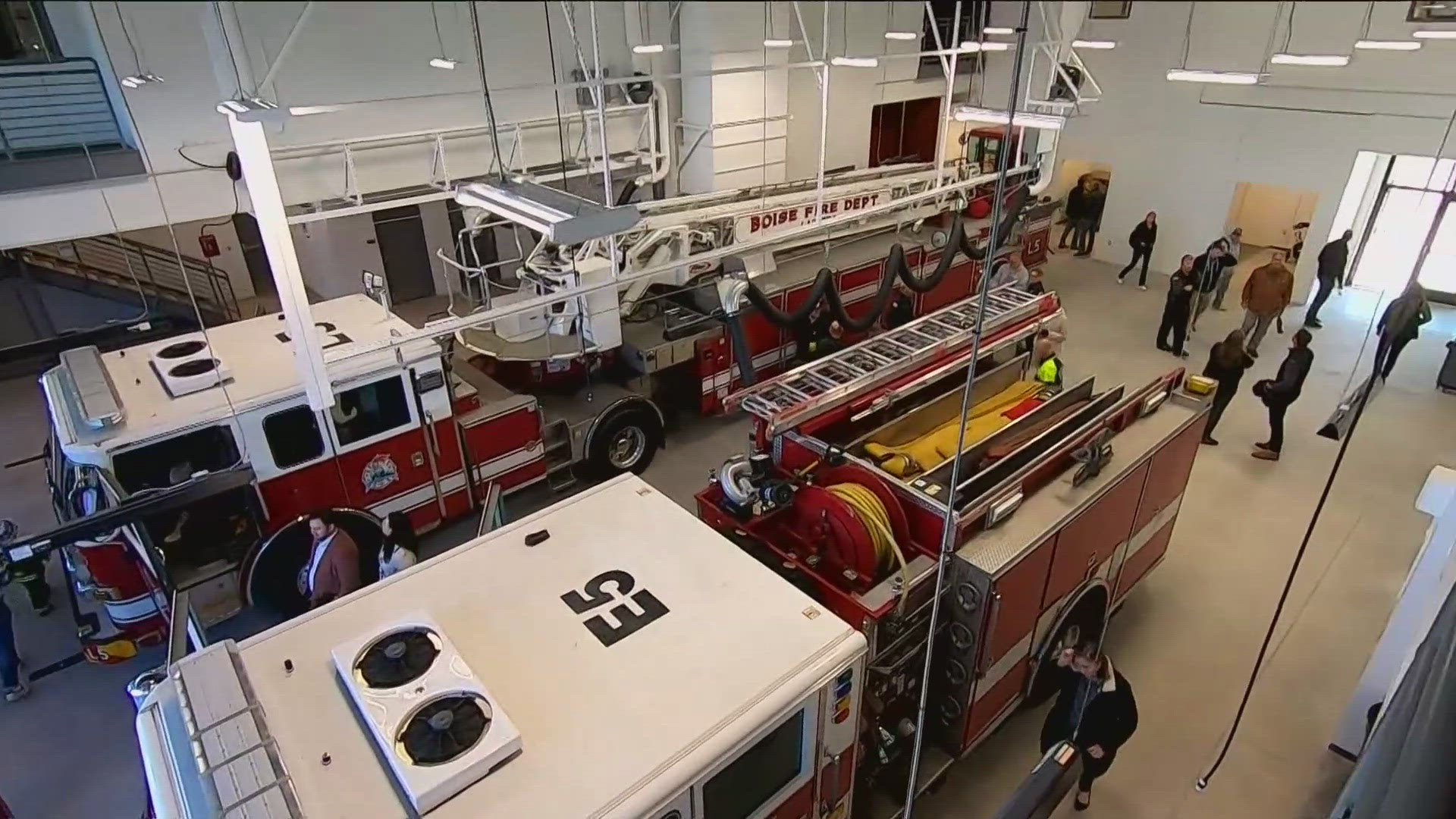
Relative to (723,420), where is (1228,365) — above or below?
above

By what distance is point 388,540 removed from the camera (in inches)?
246

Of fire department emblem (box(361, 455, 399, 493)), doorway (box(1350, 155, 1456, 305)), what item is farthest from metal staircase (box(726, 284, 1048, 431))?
doorway (box(1350, 155, 1456, 305))

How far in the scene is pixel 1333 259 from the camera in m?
11.9

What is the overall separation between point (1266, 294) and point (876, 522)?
867 cm

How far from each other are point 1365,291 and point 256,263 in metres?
19.2

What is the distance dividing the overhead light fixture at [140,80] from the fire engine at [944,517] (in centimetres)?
683

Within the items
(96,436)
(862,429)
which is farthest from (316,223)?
(862,429)

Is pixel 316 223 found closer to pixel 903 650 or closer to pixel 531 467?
pixel 531 467

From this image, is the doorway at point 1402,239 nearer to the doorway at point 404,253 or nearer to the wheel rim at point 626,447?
the wheel rim at point 626,447

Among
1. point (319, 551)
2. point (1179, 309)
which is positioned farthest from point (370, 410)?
point (1179, 309)

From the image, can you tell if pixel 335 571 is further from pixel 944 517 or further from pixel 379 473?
pixel 944 517

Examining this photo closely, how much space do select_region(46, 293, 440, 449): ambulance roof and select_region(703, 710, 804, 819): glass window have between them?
459cm

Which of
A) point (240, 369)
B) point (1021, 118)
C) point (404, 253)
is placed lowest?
point (404, 253)

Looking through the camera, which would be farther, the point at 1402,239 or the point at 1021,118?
the point at 1402,239
